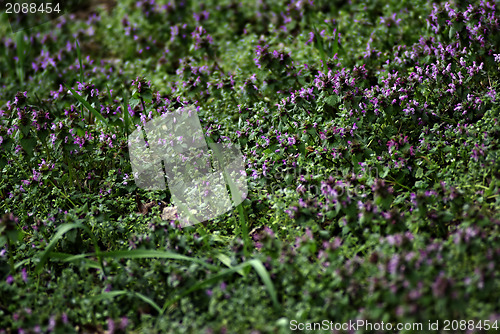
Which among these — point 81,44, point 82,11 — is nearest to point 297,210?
point 81,44

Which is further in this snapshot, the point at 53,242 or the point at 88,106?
the point at 88,106

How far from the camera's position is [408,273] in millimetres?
2049

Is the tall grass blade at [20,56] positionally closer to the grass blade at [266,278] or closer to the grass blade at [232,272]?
the grass blade at [232,272]

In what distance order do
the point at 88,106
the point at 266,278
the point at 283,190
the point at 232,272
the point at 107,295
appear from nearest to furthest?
the point at 266,278
the point at 232,272
the point at 107,295
the point at 283,190
the point at 88,106

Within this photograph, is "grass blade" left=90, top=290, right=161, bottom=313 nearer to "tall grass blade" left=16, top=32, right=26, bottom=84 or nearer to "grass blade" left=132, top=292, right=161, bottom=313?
"grass blade" left=132, top=292, right=161, bottom=313

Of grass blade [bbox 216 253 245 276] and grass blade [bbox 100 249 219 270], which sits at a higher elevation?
grass blade [bbox 100 249 219 270]

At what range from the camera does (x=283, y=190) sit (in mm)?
3078

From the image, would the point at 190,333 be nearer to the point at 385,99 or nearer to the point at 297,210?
the point at 297,210

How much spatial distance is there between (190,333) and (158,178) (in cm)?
155

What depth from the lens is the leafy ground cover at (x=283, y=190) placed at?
221 cm

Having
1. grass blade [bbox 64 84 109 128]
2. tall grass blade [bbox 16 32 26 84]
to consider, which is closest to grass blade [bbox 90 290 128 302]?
grass blade [bbox 64 84 109 128]

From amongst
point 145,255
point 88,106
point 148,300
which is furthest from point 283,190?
point 88,106

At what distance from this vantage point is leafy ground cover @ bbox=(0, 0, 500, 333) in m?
2.21

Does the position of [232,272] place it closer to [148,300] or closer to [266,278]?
[266,278]
